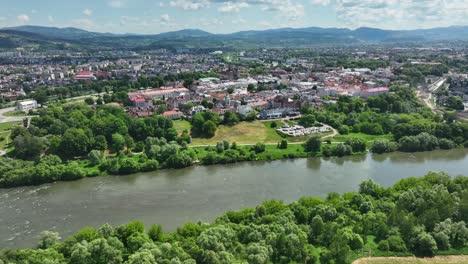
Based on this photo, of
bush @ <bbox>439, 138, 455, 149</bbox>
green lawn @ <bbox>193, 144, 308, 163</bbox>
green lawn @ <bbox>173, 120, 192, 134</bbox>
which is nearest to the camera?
green lawn @ <bbox>193, 144, 308, 163</bbox>

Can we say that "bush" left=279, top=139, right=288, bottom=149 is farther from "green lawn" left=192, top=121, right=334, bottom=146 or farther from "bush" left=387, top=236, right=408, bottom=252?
"bush" left=387, top=236, right=408, bottom=252

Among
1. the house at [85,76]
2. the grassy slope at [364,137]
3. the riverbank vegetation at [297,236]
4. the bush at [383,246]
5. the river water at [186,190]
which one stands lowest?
the river water at [186,190]

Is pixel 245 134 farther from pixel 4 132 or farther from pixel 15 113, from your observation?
pixel 15 113

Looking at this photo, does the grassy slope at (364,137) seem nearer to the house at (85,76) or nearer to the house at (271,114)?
the house at (271,114)

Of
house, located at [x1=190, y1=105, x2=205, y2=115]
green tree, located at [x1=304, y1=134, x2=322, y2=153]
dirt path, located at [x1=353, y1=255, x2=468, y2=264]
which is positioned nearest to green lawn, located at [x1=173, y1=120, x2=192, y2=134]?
house, located at [x1=190, y1=105, x2=205, y2=115]

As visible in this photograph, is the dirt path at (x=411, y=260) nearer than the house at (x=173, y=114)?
Yes

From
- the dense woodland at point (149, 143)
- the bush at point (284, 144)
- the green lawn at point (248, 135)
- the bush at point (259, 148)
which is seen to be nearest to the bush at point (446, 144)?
the dense woodland at point (149, 143)

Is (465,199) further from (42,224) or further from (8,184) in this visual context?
(8,184)

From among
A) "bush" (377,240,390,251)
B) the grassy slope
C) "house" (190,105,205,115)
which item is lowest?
the grassy slope
